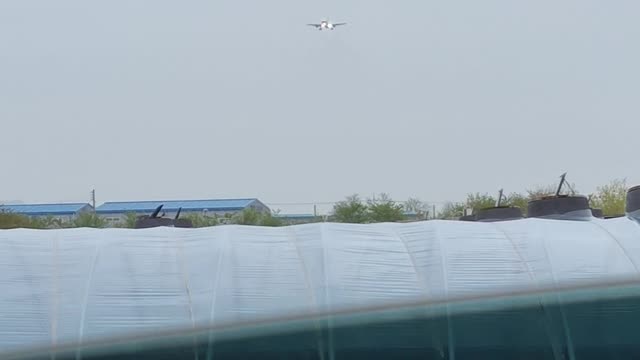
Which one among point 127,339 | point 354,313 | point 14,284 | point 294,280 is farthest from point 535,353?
point 14,284

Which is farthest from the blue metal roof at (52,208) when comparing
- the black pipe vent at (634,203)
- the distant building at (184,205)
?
the black pipe vent at (634,203)

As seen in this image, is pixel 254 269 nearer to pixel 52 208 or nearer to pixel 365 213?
pixel 365 213

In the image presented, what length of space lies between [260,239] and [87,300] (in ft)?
6.64

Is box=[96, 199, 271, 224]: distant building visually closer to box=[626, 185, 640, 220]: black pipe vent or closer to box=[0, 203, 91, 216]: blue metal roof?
box=[0, 203, 91, 216]: blue metal roof

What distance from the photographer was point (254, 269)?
30.0ft

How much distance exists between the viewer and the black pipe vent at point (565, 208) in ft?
39.5

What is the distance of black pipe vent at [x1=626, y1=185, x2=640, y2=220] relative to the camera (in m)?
11.4

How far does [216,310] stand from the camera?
8781 millimetres

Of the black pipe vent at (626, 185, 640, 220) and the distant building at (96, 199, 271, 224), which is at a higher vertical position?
the distant building at (96, 199, 271, 224)

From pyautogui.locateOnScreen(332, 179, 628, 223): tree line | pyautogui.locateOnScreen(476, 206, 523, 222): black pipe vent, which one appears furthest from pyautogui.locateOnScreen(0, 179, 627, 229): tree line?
pyautogui.locateOnScreen(476, 206, 523, 222): black pipe vent

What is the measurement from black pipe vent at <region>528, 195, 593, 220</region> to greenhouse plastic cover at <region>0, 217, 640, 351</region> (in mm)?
1874

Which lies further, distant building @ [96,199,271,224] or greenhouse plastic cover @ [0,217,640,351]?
distant building @ [96,199,271,224]

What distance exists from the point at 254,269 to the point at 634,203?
5.67 metres

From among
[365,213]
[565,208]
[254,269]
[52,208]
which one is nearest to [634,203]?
[565,208]
